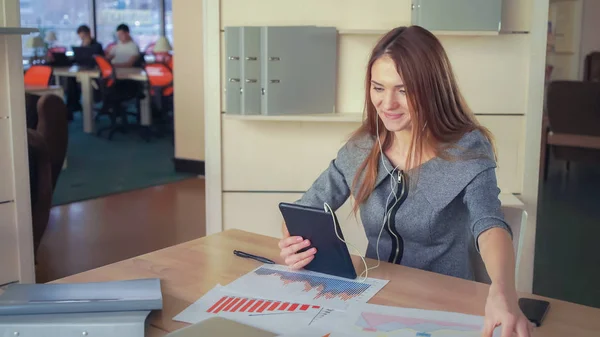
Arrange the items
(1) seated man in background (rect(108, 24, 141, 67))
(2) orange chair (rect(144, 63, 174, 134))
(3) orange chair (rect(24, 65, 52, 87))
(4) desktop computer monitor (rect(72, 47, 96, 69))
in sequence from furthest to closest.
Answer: (4) desktop computer monitor (rect(72, 47, 96, 69)), (1) seated man in background (rect(108, 24, 141, 67)), (2) orange chair (rect(144, 63, 174, 134)), (3) orange chair (rect(24, 65, 52, 87))

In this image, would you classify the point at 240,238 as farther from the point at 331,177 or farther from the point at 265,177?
the point at 265,177

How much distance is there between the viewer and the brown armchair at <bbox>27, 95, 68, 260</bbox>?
12.2 feet

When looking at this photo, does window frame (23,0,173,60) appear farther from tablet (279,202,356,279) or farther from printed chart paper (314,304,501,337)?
printed chart paper (314,304,501,337)

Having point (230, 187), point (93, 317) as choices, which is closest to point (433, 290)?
point (93, 317)

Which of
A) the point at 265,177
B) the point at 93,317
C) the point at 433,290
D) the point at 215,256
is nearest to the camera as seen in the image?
the point at 93,317

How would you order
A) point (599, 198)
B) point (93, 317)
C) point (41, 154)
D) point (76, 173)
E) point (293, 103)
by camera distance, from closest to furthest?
point (93, 317) → point (293, 103) → point (41, 154) → point (599, 198) → point (76, 173)

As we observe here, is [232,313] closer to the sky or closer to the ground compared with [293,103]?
closer to the ground

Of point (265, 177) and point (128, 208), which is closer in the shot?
point (265, 177)

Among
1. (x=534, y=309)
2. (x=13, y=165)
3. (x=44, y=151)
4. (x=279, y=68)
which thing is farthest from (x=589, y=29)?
(x=534, y=309)

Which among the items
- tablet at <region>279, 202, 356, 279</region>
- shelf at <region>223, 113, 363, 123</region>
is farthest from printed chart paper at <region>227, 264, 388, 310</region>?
shelf at <region>223, 113, 363, 123</region>

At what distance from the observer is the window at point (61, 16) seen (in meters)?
13.7

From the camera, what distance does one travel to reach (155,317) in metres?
1.44

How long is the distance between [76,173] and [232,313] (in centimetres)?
606

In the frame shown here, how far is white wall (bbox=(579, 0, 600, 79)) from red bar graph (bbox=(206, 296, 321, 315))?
389 inches
